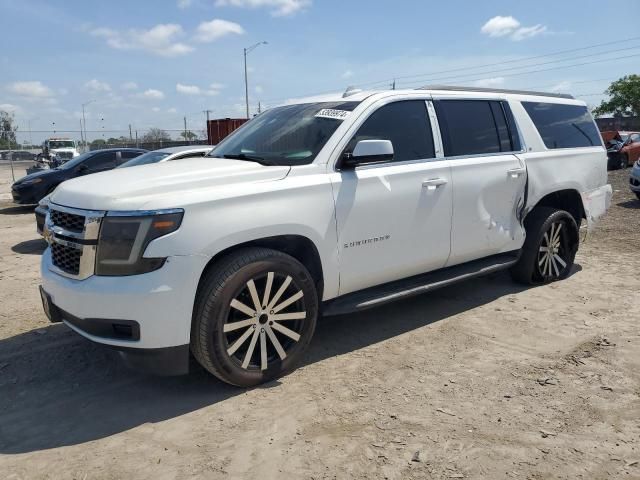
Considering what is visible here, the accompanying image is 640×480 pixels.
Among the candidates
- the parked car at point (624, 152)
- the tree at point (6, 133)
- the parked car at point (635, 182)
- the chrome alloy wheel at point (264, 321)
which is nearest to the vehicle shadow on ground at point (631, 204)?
the parked car at point (635, 182)

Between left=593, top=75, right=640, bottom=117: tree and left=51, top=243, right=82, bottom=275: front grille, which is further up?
left=593, top=75, right=640, bottom=117: tree

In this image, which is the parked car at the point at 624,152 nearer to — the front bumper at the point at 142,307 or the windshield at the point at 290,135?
the windshield at the point at 290,135

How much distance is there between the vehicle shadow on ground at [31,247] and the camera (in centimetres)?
809

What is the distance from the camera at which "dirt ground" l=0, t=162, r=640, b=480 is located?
2752mm

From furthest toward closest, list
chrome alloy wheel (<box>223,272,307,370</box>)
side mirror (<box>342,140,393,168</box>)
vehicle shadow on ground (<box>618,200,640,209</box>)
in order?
1. vehicle shadow on ground (<box>618,200,640,209</box>)
2. side mirror (<box>342,140,393,168</box>)
3. chrome alloy wheel (<box>223,272,307,370</box>)

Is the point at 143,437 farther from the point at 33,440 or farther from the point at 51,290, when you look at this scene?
the point at 51,290

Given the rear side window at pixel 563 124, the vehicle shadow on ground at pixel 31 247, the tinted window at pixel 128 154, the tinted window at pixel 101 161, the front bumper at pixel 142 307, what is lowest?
the vehicle shadow on ground at pixel 31 247

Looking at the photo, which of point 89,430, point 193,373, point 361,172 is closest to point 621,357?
point 361,172

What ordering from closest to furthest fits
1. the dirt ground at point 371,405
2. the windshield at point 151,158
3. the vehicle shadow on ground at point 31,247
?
the dirt ground at point 371,405 → the vehicle shadow on ground at point 31,247 → the windshield at point 151,158

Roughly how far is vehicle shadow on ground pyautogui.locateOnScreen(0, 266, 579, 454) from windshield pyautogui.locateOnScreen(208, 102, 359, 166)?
154 cm

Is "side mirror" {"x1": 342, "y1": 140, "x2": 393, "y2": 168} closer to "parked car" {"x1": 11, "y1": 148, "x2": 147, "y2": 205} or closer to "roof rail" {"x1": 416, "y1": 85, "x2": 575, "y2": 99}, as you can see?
"roof rail" {"x1": 416, "y1": 85, "x2": 575, "y2": 99}

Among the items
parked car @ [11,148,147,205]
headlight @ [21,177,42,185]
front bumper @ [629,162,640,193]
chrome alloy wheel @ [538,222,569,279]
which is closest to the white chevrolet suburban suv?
chrome alloy wheel @ [538,222,569,279]

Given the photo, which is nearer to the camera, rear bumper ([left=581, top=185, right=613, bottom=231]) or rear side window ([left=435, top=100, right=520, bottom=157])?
rear side window ([left=435, top=100, right=520, bottom=157])

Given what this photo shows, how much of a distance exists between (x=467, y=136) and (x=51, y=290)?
3.54 m
